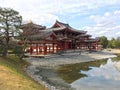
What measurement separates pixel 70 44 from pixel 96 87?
53135mm

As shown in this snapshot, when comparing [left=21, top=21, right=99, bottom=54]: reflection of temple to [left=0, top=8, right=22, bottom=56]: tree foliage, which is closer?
[left=0, top=8, right=22, bottom=56]: tree foliage

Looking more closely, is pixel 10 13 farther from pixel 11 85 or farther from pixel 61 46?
pixel 61 46

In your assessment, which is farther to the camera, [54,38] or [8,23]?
[54,38]

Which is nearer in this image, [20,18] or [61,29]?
[20,18]

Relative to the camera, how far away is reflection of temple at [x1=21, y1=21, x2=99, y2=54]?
172 ft

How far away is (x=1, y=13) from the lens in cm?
3591

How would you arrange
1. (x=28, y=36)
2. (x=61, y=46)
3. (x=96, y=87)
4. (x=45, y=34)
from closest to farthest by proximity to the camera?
(x=96, y=87) → (x=28, y=36) → (x=45, y=34) → (x=61, y=46)

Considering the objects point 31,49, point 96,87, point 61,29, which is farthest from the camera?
point 61,29

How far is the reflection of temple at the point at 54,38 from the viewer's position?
172 ft

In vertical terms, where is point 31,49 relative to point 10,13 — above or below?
below

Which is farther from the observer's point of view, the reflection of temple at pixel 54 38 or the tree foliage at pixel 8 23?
the reflection of temple at pixel 54 38

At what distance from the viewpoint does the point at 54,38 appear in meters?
60.7

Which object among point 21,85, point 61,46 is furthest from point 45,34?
point 21,85

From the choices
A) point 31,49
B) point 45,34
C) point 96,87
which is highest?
point 45,34
